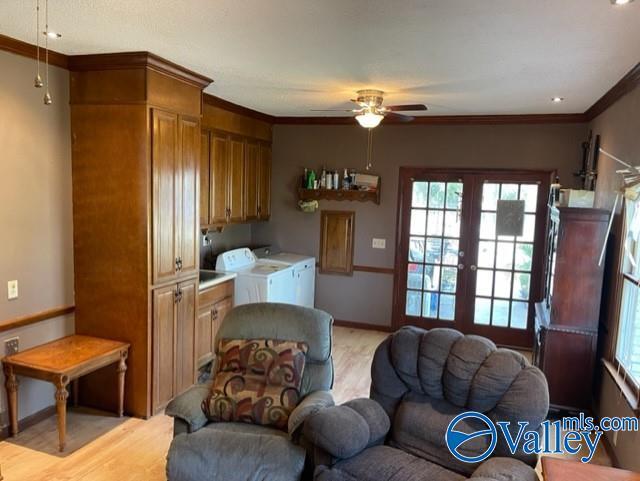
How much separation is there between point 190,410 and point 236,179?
314 centimetres

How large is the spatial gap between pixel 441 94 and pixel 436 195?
1.67m

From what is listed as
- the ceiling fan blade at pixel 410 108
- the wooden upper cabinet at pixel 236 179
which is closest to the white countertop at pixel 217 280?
the wooden upper cabinet at pixel 236 179

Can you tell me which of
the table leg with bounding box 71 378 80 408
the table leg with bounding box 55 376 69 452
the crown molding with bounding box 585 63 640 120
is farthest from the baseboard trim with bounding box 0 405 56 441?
the crown molding with bounding box 585 63 640 120

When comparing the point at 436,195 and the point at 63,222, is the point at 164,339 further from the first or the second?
the point at 436,195

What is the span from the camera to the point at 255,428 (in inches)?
101

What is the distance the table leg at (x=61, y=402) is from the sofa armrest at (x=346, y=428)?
1.58m

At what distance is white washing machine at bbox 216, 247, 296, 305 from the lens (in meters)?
4.90

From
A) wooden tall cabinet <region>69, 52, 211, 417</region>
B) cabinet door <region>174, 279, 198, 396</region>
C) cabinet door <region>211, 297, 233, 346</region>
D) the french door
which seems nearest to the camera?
wooden tall cabinet <region>69, 52, 211, 417</region>

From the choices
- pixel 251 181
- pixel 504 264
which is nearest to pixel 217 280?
pixel 251 181

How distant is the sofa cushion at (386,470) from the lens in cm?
216

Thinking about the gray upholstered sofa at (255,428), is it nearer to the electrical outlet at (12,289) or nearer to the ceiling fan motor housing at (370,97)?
the electrical outlet at (12,289)

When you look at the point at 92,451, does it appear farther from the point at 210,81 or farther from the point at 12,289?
the point at 210,81

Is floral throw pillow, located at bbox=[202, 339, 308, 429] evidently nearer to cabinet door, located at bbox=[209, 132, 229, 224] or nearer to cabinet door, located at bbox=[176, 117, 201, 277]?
cabinet door, located at bbox=[176, 117, 201, 277]

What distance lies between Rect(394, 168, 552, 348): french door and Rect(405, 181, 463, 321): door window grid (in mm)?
11
